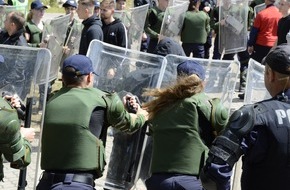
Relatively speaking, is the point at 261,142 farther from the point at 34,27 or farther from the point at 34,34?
the point at 34,27

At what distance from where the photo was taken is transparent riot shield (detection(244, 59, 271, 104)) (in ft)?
18.8

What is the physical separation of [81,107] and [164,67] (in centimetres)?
154

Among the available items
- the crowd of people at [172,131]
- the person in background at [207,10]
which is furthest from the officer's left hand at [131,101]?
the person in background at [207,10]

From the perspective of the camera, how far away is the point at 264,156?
11.8ft

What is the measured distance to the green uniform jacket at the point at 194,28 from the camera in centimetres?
1173

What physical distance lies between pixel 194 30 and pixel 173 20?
62 centimetres

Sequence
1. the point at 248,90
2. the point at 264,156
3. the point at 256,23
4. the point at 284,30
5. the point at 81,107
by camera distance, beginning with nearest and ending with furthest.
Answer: the point at 264,156 < the point at 81,107 < the point at 248,90 < the point at 284,30 < the point at 256,23

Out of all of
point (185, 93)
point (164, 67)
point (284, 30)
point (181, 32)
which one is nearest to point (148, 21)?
point (181, 32)

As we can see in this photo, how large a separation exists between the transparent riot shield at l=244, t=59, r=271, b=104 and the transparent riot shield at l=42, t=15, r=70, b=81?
3521 millimetres

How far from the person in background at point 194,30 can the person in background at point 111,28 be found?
2779mm

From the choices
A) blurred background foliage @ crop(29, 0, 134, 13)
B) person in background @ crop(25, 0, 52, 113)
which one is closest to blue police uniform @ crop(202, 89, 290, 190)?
person in background @ crop(25, 0, 52, 113)

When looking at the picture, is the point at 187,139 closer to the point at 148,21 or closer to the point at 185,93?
the point at 185,93

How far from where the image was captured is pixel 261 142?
358cm

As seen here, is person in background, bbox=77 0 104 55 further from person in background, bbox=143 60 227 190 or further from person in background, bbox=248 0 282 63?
person in background, bbox=143 60 227 190
